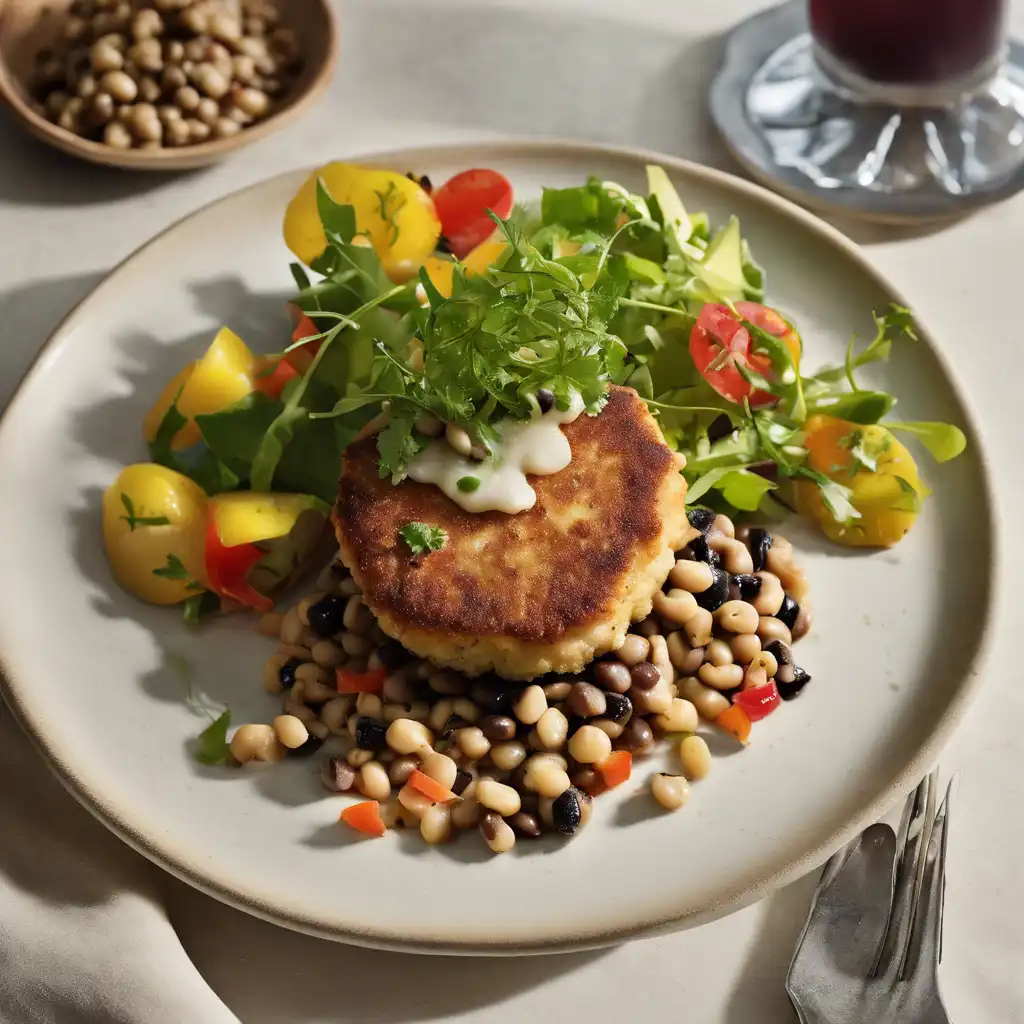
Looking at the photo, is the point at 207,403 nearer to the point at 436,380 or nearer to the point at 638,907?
the point at 436,380

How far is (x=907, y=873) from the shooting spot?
2643 mm

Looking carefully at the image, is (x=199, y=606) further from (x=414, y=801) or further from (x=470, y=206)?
(x=470, y=206)

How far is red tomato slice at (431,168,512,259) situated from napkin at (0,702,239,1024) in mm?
1957

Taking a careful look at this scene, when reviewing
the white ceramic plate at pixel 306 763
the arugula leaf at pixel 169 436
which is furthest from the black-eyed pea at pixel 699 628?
the arugula leaf at pixel 169 436

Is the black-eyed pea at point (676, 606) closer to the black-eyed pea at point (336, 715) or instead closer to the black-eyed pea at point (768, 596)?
the black-eyed pea at point (768, 596)

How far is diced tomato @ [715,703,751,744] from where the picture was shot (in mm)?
2902

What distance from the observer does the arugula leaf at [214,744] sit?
2902 mm

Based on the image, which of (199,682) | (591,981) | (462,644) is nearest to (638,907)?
(591,981)

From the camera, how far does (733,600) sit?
122 inches

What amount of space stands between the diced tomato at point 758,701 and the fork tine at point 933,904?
1.42 feet

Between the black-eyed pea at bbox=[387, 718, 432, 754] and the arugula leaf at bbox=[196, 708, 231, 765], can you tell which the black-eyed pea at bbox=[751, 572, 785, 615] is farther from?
the arugula leaf at bbox=[196, 708, 231, 765]

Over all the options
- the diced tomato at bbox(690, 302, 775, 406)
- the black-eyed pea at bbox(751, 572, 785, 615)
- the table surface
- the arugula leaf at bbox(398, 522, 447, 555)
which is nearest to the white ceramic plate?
the black-eyed pea at bbox(751, 572, 785, 615)

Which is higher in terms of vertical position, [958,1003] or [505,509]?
[505,509]

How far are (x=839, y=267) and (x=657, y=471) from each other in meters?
1.08
